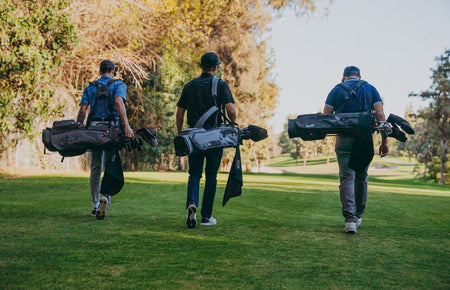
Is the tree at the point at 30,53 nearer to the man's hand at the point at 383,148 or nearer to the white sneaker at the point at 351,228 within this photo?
the man's hand at the point at 383,148

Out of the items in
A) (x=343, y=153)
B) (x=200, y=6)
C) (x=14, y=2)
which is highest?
(x=200, y=6)

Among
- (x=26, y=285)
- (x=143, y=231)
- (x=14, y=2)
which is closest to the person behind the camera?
(x=26, y=285)

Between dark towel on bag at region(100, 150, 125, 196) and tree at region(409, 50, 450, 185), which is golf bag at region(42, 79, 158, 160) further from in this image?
tree at region(409, 50, 450, 185)

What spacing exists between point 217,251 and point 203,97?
226 centimetres

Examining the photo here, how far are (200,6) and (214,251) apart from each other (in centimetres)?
2445

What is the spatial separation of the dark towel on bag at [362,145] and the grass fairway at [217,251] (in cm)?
87

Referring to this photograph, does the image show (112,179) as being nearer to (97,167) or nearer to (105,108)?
(97,167)

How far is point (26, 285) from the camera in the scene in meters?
3.64

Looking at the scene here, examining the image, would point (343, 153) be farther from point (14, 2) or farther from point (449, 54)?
point (449, 54)

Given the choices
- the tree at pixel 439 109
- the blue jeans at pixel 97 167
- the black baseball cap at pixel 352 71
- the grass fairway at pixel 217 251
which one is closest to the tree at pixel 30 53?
the grass fairway at pixel 217 251

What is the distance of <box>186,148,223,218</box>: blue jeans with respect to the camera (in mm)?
6574

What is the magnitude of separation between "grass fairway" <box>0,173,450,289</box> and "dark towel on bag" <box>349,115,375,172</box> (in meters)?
0.87

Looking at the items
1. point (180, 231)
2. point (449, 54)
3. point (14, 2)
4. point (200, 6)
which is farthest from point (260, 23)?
point (180, 231)

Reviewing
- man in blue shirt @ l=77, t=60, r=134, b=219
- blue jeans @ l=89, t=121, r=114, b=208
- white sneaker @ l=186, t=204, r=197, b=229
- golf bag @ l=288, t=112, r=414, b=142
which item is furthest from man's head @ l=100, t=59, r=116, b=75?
golf bag @ l=288, t=112, r=414, b=142
